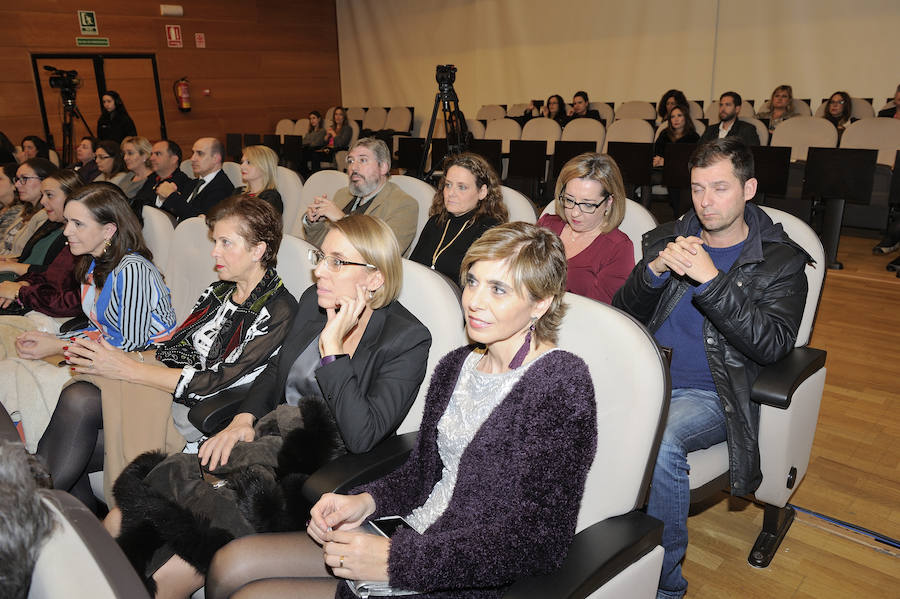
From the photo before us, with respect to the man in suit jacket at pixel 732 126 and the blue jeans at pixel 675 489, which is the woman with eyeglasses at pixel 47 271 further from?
the man in suit jacket at pixel 732 126

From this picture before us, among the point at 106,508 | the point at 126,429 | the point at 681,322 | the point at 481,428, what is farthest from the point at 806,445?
the point at 106,508

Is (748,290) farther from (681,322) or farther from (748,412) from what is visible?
(748,412)

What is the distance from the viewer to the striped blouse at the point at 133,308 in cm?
234

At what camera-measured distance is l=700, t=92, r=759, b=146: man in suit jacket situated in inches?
222

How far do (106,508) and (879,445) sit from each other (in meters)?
2.88

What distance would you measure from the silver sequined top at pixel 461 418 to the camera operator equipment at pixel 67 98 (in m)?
8.18

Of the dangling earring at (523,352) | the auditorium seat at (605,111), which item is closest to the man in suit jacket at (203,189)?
the dangling earring at (523,352)

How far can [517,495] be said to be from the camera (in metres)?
1.16

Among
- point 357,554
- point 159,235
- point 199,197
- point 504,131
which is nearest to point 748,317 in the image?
point 357,554

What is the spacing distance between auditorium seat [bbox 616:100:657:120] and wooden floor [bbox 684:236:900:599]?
19.3ft

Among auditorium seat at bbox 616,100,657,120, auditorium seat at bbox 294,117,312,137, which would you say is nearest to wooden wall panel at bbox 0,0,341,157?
auditorium seat at bbox 294,117,312,137

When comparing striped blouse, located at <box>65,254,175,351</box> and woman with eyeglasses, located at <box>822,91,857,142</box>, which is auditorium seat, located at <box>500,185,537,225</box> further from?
woman with eyeglasses, located at <box>822,91,857,142</box>

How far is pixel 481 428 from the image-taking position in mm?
1271

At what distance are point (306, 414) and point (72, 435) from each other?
88 cm
